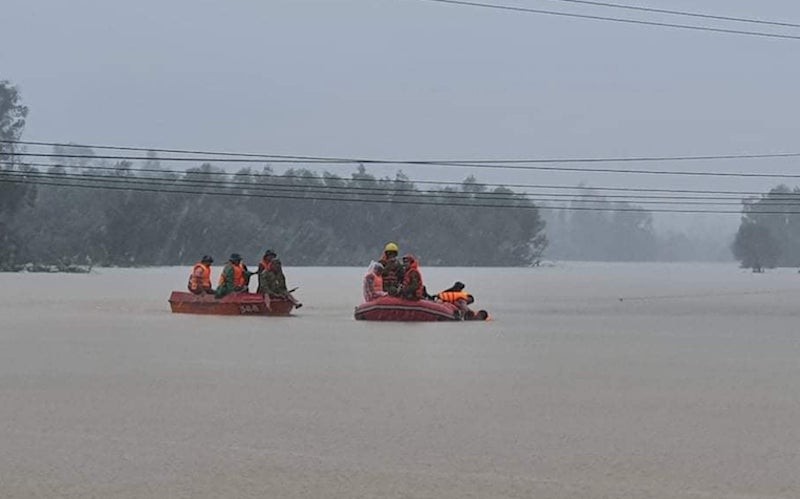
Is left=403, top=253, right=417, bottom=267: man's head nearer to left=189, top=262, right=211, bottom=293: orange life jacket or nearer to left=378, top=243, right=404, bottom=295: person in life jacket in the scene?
left=378, top=243, right=404, bottom=295: person in life jacket

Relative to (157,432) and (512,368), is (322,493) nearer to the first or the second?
(157,432)

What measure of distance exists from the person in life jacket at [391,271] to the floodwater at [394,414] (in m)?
1.73

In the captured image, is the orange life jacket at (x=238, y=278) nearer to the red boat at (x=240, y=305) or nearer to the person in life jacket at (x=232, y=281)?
the person in life jacket at (x=232, y=281)

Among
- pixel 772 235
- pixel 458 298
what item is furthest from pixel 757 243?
pixel 458 298

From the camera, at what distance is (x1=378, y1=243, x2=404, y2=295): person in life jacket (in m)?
35.5

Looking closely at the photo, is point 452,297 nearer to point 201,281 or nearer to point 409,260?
point 409,260

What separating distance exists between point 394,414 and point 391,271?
62.4 ft

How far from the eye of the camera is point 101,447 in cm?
1363

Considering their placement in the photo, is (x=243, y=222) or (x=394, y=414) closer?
(x=394, y=414)

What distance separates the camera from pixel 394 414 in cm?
1673

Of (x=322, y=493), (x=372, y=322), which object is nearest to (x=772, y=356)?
(x=372, y=322)

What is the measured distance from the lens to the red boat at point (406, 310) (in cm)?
3506

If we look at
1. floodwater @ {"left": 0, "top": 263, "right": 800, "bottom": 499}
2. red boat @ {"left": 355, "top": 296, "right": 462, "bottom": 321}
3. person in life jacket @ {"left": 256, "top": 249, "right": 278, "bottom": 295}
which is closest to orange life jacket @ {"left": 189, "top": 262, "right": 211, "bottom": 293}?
person in life jacket @ {"left": 256, "top": 249, "right": 278, "bottom": 295}

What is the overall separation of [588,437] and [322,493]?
410 centimetres
